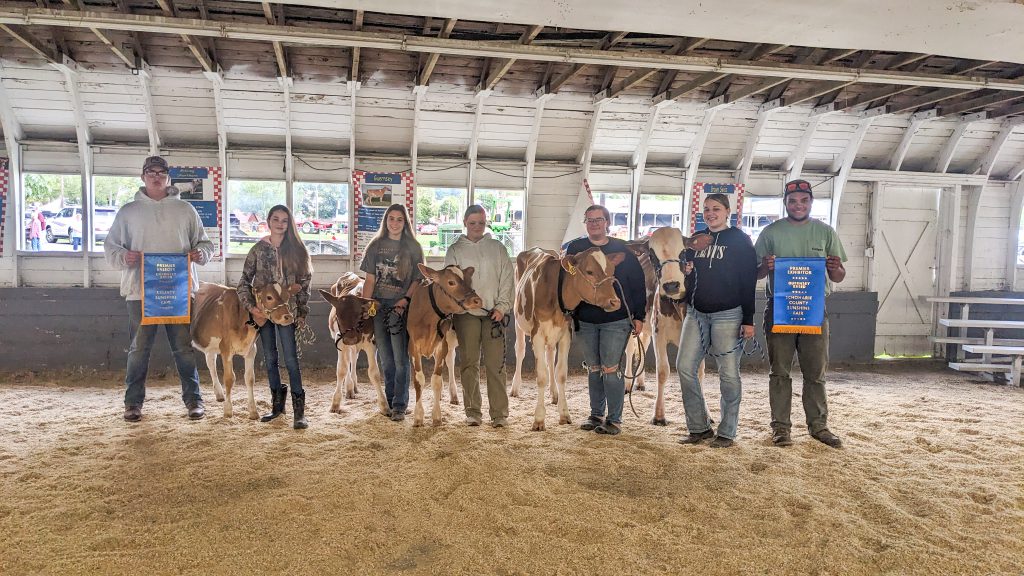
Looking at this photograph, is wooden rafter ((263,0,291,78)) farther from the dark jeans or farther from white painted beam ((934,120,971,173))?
white painted beam ((934,120,971,173))

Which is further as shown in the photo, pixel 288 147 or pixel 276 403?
pixel 288 147

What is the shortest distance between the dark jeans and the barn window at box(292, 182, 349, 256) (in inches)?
142

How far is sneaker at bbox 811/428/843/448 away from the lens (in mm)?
5211

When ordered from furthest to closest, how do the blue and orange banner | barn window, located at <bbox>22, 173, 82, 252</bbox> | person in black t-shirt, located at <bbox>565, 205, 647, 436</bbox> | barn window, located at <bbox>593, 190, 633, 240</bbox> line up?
barn window, located at <bbox>593, 190, 633, 240</bbox> → barn window, located at <bbox>22, 173, 82, 252</bbox> → the blue and orange banner → person in black t-shirt, located at <bbox>565, 205, 647, 436</bbox>

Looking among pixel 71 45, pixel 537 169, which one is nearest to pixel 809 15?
pixel 537 169

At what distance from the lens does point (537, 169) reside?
9.43 metres

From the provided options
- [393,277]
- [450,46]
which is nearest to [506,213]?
[450,46]

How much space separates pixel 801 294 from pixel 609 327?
5.11 ft

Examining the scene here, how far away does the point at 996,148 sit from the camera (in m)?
10.2

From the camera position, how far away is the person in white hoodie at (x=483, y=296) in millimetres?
5516

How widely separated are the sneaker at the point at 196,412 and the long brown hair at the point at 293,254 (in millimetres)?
1628

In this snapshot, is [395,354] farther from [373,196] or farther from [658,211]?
[658,211]

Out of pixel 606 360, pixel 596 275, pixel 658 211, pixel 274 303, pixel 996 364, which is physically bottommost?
pixel 996 364

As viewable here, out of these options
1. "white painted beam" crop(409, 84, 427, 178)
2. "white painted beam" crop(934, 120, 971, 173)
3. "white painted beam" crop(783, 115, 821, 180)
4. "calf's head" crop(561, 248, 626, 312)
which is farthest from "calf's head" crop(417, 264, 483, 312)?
"white painted beam" crop(934, 120, 971, 173)
